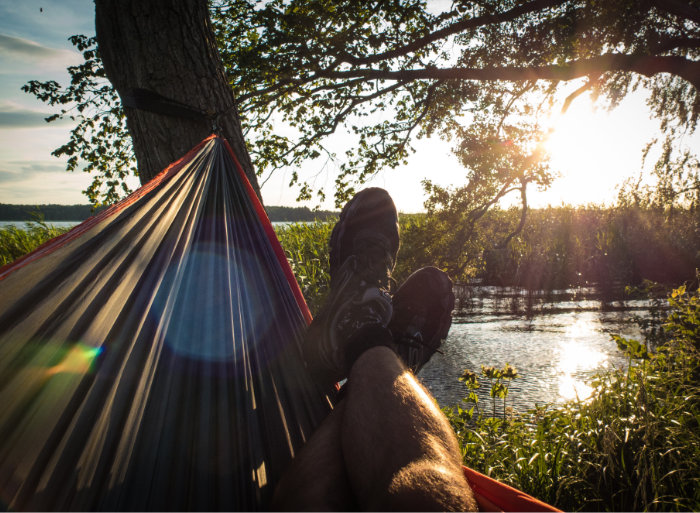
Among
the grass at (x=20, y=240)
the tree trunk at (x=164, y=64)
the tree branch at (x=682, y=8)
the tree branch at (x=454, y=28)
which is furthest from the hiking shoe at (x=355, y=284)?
the grass at (x=20, y=240)

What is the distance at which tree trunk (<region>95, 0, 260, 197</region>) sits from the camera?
1276 millimetres

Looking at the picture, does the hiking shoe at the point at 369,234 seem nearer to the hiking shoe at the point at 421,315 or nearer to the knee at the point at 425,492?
the hiking shoe at the point at 421,315

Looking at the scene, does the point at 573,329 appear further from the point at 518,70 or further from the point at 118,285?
the point at 118,285

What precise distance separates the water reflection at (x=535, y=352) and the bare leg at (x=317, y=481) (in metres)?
1.95

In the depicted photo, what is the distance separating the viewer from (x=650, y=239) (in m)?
5.49

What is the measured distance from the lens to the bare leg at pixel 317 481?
56 cm

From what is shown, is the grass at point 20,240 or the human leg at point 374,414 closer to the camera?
the human leg at point 374,414

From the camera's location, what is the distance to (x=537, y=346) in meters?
3.34

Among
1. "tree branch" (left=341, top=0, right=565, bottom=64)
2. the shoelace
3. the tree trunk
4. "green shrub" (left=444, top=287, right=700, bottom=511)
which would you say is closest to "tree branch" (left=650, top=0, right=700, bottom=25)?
"tree branch" (left=341, top=0, right=565, bottom=64)

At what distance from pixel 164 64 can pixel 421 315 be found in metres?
1.36

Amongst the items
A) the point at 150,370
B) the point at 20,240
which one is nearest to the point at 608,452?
the point at 150,370

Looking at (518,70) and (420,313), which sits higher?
(518,70)

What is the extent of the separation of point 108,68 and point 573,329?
4399mm

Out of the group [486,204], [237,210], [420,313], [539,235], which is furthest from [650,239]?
[237,210]
